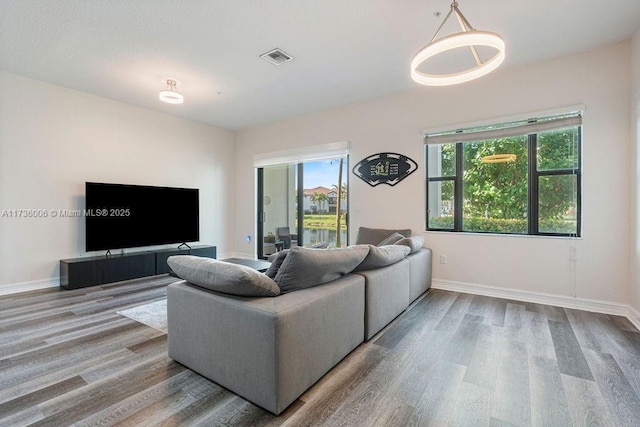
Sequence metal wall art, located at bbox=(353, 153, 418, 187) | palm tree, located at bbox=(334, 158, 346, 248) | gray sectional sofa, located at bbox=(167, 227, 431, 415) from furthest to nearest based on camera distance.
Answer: palm tree, located at bbox=(334, 158, 346, 248) → metal wall art, located at bbox=(353, 153, 418, 187) → gray sectional sofa, located at bbox=(167, 227, 431, 415)

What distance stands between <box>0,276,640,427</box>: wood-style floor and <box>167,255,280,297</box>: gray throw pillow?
0.63m

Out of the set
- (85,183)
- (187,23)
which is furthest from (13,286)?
(187,23)

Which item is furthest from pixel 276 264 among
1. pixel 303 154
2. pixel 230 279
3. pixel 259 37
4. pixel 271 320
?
pixel 303 154

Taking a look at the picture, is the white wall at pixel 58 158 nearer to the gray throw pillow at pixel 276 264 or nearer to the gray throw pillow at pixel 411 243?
the gray throw pillow at pixel 276 264

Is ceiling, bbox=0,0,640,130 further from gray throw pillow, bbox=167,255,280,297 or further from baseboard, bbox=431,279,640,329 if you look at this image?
baseboard, bbox=431,279,640,329

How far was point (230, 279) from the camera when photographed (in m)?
1.73

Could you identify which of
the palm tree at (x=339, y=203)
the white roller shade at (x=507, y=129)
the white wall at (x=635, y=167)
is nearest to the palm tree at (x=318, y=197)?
the palm tree at (x=339, y=203)

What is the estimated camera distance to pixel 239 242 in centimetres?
660

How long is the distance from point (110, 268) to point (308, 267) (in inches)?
153

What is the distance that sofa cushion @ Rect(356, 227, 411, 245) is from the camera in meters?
4.29

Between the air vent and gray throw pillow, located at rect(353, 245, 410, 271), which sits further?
the air vent

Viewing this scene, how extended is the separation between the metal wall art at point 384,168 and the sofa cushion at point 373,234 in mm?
737

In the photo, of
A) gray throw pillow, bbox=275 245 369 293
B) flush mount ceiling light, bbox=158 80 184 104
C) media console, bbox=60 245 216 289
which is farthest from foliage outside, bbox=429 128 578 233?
media console, bbox=60 245 216 289

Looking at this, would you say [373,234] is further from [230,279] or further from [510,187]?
[230,279]
